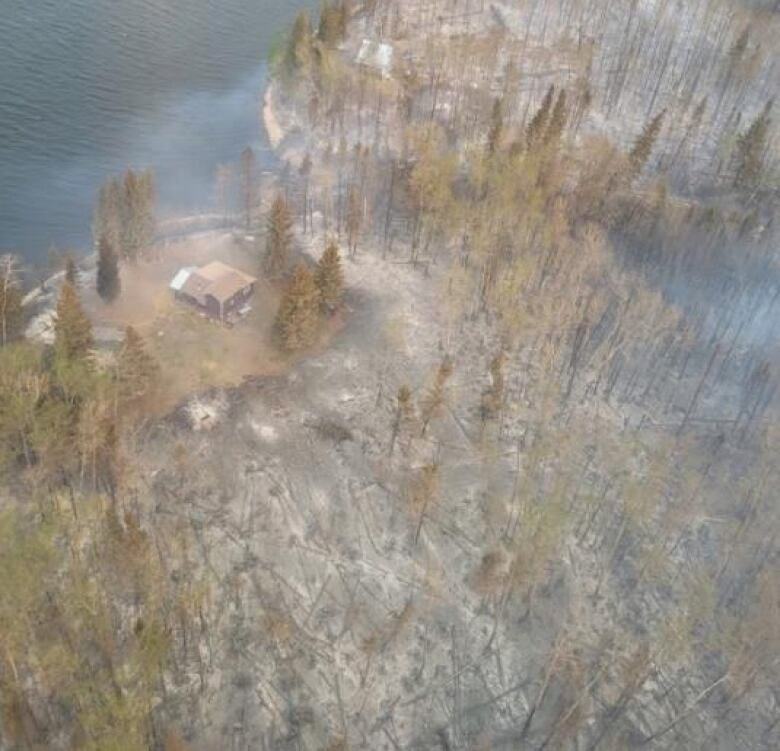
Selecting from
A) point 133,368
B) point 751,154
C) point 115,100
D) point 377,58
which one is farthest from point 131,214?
point 751,154

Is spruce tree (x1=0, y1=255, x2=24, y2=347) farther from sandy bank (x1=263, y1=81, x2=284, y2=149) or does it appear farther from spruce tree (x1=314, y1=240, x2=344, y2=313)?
sandy bank (x1=263, y1=81, x2=284, y2=149)

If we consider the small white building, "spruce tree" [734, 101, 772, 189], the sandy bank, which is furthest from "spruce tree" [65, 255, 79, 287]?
"spruce tree" [734, 101, 772, 189]

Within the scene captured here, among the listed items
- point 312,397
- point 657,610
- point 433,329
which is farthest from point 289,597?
point 433,329

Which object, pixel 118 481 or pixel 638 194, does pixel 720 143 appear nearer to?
pixel 638 194

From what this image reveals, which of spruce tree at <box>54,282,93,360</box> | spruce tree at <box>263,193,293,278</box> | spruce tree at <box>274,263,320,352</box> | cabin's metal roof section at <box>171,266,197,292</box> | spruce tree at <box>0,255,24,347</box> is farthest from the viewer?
spruce tree at <box>263,193,293,278</box>

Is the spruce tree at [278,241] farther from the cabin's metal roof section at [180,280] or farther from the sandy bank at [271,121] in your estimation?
the sandy bank at [271,121]

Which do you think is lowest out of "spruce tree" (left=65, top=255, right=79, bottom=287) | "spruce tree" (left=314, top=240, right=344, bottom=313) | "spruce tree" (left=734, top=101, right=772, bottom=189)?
"spruce tree" (left=65, top=255, right=79, bottom=287)

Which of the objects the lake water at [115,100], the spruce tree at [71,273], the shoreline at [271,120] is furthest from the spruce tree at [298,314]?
the shoreline at [271,120]
